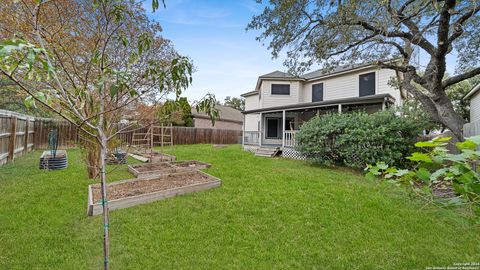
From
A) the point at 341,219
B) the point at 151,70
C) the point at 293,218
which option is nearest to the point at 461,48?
the point at 341,219

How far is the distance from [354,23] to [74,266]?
8.32 m

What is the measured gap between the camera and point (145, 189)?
16.4 feet

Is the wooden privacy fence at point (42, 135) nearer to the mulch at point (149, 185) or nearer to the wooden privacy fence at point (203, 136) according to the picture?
the wooden privacy fence at point (203, 136)

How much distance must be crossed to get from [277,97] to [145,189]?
1208 cm

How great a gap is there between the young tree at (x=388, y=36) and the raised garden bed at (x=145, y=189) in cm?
592

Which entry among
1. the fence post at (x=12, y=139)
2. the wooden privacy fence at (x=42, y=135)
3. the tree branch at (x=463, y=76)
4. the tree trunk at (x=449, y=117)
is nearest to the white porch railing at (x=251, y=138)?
the wooden privacy fence at (x=42, y=135)

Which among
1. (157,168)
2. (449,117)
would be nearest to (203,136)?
(157,168)

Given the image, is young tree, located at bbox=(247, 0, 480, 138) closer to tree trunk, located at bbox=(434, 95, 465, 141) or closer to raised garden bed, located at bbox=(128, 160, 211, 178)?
tree trunk, located at bbox=(434, 95, 465, 141)

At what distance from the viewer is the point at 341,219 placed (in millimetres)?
3717

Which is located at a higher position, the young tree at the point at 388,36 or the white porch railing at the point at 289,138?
the young tree at the point at 388,36

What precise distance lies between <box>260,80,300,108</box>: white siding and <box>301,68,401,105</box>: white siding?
839 millimetres

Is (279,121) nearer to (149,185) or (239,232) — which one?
(149,185)

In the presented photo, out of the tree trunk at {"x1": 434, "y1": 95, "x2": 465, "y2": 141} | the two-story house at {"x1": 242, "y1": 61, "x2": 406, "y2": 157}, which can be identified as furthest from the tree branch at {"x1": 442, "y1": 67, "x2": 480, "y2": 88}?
the two-story house at {"x1": 242, "y1": 61, "x2": 406, "y2": 157}

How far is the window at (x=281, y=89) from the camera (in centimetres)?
1520
